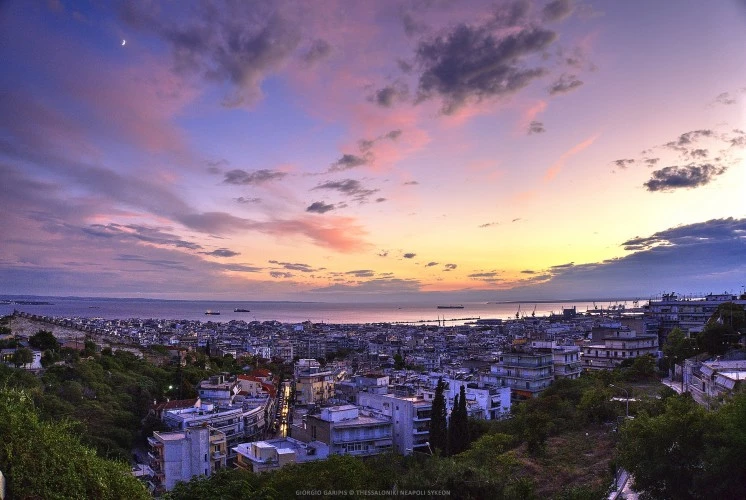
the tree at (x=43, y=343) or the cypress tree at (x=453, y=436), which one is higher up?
the tree at (x=43, y=343)

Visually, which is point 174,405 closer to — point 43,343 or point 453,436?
point 453,436

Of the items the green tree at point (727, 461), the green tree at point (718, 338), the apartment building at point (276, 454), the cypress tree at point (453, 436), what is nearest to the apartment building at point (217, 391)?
the apartment building at point (276, 454)

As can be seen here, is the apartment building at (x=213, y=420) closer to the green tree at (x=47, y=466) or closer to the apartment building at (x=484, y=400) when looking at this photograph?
the apartment building at (x=484, y=400)

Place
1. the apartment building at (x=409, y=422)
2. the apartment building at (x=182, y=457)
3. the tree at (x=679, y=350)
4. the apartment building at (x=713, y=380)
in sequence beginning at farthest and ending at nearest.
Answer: the tree at (x=679, y=350) < the apartment building at (x=409, y=422) < the apartment building at (x=182, y=457) < the apartment building at (x=713, y=380)

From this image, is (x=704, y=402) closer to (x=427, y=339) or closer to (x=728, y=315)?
(x=728, y=315)

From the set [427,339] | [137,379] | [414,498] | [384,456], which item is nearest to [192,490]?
[414,498]

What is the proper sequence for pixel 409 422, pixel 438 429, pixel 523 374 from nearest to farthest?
pixel 438 429, pixel 409 422, pixel 523 374

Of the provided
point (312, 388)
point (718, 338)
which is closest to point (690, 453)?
point (718, 338)

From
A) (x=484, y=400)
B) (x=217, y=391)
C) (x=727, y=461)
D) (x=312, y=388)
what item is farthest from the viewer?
(x=312, y=388)

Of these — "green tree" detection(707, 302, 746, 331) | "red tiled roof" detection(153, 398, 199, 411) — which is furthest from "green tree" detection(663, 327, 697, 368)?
"red tiled roof" detection(153, 398, 199, 411)
